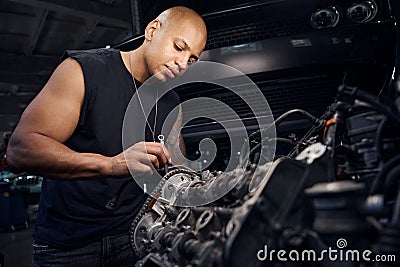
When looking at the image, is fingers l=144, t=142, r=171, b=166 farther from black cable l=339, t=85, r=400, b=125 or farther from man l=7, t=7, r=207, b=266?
black cable l=339, t=85, r=400, b=125

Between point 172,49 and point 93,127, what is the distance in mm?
483

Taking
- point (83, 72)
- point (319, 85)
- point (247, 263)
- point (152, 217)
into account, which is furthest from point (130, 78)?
point (247, 263)

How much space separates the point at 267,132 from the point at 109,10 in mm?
4160

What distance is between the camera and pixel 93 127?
1492 millimetres

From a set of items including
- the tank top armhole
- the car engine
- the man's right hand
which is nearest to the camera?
the car engine

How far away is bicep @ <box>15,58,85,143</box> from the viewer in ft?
4.10

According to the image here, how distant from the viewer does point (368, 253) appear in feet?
2.16

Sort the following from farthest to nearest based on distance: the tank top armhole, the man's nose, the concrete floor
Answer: the concrete floor, the man's nose, the tank top armhole

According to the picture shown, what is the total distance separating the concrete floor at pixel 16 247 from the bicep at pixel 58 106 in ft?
5.97

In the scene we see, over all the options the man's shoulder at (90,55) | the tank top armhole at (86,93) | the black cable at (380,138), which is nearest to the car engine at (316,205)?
the black cable at (380,138)

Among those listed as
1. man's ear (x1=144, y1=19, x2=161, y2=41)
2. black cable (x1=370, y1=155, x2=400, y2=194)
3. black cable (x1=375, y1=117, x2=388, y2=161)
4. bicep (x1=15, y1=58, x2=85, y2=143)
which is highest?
man's ear (x1=144, y1=19, x2=161, y2=41)

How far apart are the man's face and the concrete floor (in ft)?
6.60

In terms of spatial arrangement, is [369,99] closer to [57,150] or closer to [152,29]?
[57,150]

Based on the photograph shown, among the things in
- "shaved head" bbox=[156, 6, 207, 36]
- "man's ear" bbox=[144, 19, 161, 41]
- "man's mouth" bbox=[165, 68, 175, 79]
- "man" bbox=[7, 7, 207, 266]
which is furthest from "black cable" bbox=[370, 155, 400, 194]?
"man's ear" bbox=[144, 19, 161, 41]
